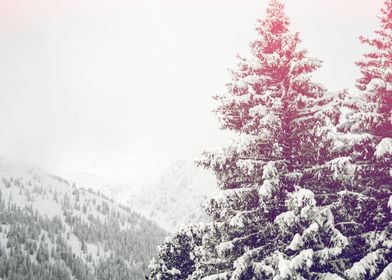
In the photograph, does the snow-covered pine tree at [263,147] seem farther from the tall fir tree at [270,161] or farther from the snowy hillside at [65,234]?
the snowy hillside at [65,234]

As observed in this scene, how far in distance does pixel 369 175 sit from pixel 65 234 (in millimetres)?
128637

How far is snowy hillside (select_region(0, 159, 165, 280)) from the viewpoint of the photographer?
98.9 metres

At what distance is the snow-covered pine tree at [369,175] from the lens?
11070 millimetres

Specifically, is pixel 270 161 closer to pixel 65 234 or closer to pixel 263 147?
pixel 263 147

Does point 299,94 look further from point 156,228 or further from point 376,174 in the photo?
point 156,228

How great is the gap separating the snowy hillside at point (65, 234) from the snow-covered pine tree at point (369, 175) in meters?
84.9

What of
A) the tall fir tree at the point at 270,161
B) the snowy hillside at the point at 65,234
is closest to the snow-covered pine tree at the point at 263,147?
the tall fir tree at the point at 270,161

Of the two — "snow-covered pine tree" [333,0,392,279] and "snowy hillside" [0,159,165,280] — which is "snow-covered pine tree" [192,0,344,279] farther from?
"snowy hillside" [0,159,165,280]

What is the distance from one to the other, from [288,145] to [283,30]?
12.1 feet

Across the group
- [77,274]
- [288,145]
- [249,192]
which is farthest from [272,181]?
[77,274]

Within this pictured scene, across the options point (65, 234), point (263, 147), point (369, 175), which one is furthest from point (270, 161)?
point (65, 234)

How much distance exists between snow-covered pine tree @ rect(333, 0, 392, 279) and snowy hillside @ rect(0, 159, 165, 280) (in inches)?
3343

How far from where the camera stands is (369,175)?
39.9 feet

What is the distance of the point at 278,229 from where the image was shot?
11.8m
